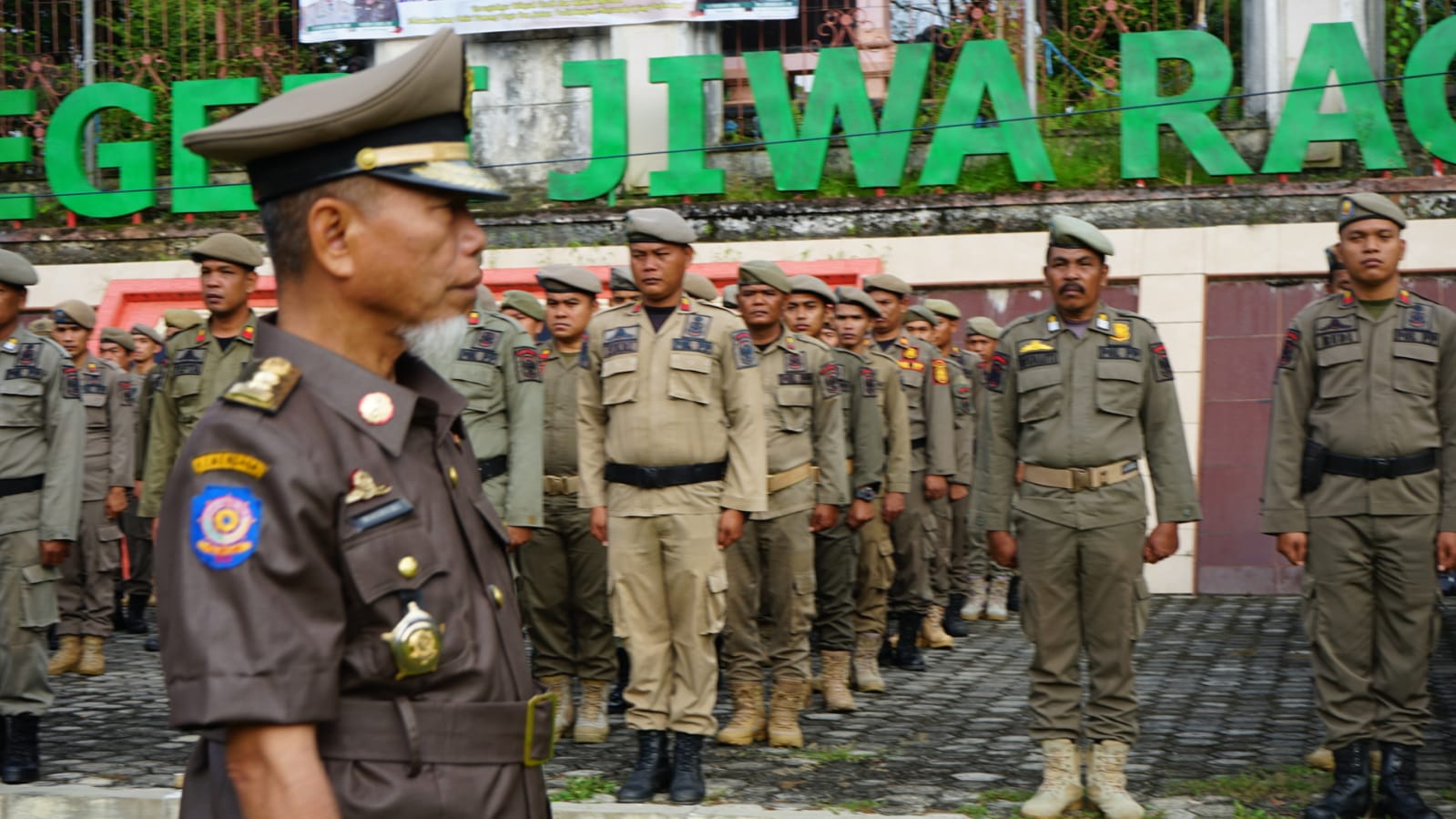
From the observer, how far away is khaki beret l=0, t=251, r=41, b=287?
756 centimetres

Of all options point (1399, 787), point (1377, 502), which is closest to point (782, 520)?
point (1377, 502)

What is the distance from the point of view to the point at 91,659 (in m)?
11.3

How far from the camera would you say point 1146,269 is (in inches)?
620

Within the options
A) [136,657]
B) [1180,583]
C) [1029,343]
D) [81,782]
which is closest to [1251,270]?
[1180,583]

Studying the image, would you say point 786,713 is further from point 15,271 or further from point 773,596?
point 15,271

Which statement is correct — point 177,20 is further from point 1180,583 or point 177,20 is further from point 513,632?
point 513,632

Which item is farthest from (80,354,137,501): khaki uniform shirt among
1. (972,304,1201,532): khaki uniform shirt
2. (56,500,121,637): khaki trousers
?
(972,304,1201,532): khaki uniform shirt

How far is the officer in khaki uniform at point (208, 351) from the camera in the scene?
27.1ft

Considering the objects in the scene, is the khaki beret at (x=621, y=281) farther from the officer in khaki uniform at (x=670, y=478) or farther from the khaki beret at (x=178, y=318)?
the khaki beret at (x=178, y=318)

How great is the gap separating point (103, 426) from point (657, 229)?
7254 mm

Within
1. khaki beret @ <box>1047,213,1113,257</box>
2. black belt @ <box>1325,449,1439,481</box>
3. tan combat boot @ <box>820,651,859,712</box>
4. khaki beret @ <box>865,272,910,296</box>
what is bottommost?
tan combat boot @ <box>820,651,859,712</box>

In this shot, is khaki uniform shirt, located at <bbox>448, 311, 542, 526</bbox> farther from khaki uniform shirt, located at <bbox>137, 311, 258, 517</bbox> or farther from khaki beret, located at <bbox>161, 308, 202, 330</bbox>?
khaki beret, located at <bbox>161, 308, 202, 330</bbox>

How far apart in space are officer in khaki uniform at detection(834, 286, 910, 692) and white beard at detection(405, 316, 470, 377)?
Result: 777 cm

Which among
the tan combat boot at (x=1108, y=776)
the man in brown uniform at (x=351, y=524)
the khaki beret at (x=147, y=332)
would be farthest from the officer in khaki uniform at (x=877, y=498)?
the man in brown uniform at (x=351, y=524)
